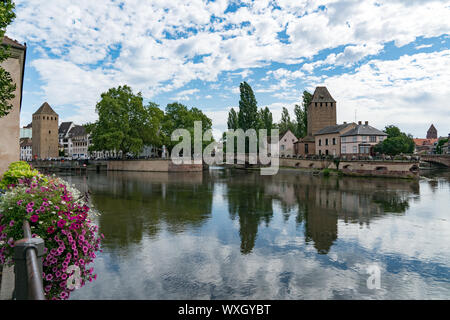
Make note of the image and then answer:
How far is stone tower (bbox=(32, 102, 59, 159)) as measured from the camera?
10556 centimetres

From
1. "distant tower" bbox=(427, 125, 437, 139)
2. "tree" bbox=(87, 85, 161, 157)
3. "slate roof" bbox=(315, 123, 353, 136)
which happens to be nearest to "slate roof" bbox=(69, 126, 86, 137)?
"tree" bbox=(87, 85, 161, 157)

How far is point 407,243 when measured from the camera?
44.1 feet

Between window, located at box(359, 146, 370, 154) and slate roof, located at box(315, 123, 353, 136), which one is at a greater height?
slate roof, located at box(315, 123, 353, 136)

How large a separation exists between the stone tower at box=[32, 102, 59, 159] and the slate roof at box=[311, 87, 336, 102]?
90.7 m

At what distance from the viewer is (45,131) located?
106375 mm

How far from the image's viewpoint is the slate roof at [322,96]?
8119 cm

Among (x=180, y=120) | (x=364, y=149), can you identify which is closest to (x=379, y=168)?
(x=364, y=149)

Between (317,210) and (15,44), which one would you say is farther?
(15,44)

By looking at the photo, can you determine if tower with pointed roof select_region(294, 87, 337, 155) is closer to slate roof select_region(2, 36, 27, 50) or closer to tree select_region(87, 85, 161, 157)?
tree select_region(87, 85, 161, 157)

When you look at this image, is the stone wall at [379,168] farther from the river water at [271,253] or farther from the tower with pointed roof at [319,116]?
→ the river water at [271,253]

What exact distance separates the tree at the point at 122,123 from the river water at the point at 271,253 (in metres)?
43.1

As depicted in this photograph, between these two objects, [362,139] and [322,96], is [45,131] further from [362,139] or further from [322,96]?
[362,139]

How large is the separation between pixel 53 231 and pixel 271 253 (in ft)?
27.2
